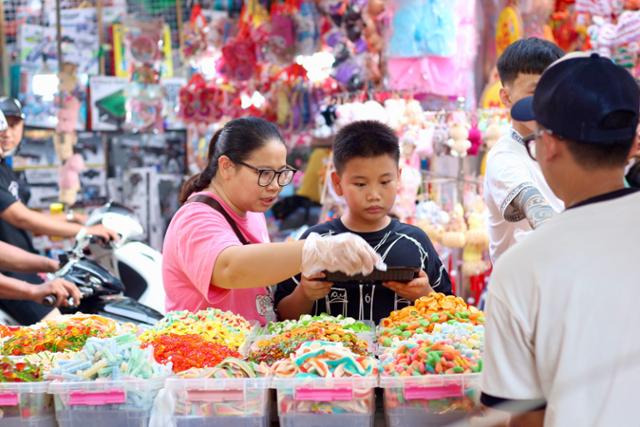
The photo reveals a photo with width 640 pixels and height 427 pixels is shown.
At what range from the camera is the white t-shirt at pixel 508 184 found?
2.42m

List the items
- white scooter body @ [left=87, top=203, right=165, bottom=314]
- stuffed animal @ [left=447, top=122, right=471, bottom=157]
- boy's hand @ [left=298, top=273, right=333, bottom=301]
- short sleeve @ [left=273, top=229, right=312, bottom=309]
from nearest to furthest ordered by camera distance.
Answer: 1. boy's hand @ [left=298, top=273, right=333, bottom=301]
2. short sleeve @ [left=273, top=229, right=312, bottom=309]
3. white scooter body @ [left=87, top=203, right=165, bottom=314]
4. stuffed animal @ [left=447, top=122, right=471, bottom=157]

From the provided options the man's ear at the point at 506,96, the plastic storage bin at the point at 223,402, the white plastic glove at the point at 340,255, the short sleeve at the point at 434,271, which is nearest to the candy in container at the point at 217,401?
the plastic storage bin at the point at 223,402

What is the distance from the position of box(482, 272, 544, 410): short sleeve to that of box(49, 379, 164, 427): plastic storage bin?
32.7 inches

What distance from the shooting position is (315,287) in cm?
253

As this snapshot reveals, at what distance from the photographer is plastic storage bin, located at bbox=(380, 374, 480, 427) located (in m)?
1.92

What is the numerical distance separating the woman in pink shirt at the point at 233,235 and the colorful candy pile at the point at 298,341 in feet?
0.51

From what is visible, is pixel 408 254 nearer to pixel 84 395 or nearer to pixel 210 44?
pixel 84 395

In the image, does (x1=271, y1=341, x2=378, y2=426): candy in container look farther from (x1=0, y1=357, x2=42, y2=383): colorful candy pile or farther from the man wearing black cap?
the man wearing black cap

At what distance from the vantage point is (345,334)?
2.26 metres

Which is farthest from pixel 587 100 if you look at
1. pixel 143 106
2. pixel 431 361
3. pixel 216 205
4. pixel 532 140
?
pixel 143 106

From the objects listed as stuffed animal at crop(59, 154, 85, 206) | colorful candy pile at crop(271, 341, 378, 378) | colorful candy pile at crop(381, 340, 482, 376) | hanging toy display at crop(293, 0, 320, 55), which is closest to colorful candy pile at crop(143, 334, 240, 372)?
colorful candy pile at crop(271, 341, 378, 378)

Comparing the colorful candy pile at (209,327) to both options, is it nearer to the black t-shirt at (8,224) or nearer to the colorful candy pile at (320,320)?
the colorful candy pile at (320,320)

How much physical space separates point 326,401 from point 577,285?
70 centimetres

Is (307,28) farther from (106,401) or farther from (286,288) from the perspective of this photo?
(106,401)
